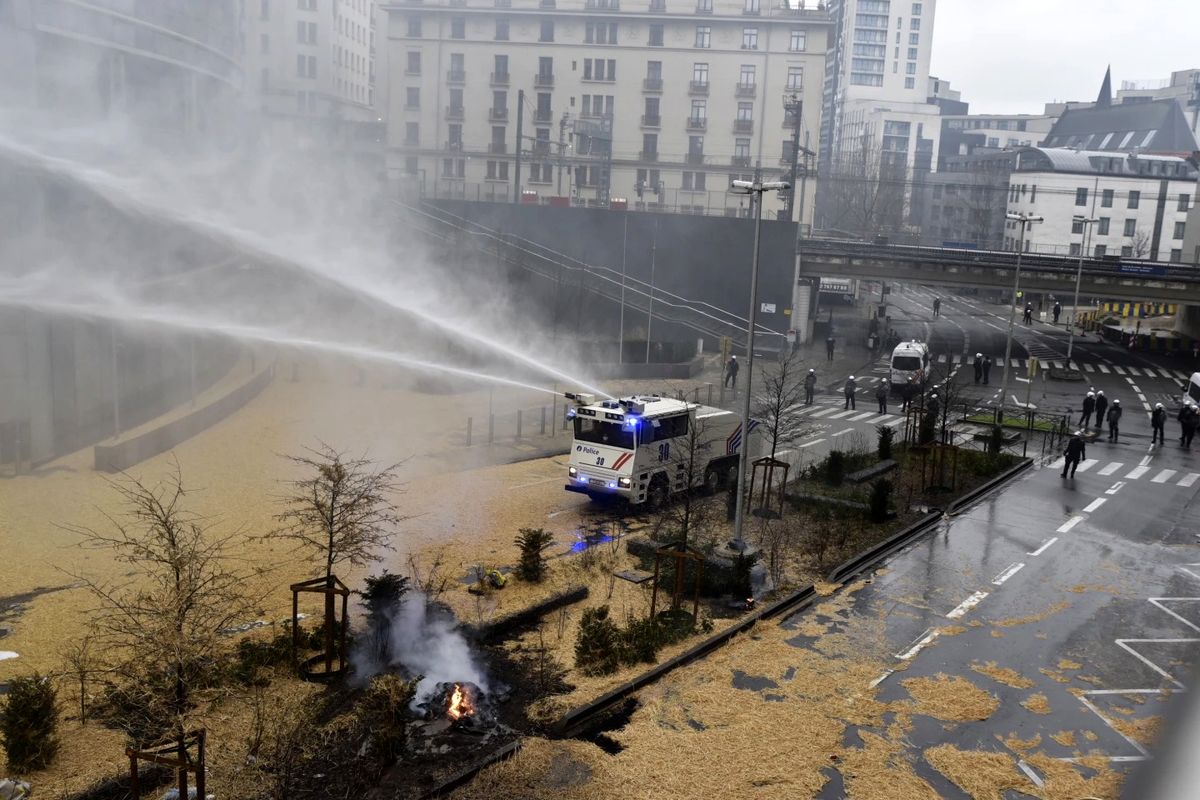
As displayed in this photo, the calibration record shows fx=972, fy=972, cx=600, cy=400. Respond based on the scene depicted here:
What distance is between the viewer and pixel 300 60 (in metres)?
40.8

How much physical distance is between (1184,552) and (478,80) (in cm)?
6239

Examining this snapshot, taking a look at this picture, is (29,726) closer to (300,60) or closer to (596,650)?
(596,650)

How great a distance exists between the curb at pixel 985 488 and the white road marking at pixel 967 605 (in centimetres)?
596

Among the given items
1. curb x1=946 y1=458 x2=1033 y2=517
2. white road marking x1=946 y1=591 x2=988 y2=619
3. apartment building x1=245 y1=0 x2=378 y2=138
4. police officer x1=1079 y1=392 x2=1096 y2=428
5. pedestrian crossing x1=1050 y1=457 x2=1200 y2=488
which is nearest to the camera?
white road marking x1=946 y1=591 x2=988 y2=619

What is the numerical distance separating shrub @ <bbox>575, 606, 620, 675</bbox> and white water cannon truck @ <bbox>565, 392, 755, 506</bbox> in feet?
22.2

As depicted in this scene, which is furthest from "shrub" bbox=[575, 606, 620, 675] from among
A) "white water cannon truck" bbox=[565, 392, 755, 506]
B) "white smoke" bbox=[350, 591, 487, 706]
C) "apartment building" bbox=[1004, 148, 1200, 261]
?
"apartment building" bbox=[1004, 148, 1200, 261]

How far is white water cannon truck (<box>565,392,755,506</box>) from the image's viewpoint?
67.3 ft

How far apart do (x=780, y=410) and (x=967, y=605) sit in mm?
7667

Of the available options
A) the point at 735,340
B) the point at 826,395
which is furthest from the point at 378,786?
the point at 735,340

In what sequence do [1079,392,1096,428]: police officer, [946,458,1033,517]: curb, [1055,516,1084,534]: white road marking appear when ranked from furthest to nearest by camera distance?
[1079,392,1096,428]: police officer → [946,458,1033,517]: curb → [1055,516,1084,534]: white road marking

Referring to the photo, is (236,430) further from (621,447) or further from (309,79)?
(309,79)

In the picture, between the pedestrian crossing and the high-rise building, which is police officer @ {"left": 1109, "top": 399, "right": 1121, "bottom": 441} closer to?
the pedestrian crossing

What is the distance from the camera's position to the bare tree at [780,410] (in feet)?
75.3

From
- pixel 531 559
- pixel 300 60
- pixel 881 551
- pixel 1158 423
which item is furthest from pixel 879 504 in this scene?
pixel 300 60
